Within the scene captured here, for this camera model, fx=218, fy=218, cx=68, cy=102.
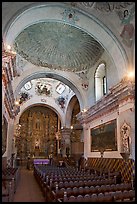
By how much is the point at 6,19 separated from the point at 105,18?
13.2 feet

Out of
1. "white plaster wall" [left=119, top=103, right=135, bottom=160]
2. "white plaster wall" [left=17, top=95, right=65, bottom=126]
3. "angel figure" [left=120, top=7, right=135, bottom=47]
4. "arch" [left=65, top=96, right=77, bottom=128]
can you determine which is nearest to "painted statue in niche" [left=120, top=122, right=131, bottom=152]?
"white plaster wall" [left=119, top=103, right=135, bottom=160]

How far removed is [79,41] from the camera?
44.3 feet

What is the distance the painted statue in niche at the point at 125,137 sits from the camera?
9.16 metres

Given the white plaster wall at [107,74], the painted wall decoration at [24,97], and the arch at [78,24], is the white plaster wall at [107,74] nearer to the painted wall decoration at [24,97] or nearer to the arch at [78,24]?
the arch at [78,24]

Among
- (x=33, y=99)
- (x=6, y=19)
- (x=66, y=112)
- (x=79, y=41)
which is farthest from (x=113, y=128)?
(x=33, y=99)

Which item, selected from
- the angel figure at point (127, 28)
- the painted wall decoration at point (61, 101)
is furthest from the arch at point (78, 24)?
the painted wall decoration at point (61, 101)

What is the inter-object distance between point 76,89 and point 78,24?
277 inches

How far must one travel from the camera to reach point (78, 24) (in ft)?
31.6

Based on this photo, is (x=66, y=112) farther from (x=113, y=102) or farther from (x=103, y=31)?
(x=103, y=31)

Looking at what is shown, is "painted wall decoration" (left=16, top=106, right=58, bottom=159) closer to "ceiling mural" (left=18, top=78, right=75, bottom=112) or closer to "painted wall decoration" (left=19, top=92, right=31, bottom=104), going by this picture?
"ceiling mural" (left=18, top=78, right=75, bottom=112)

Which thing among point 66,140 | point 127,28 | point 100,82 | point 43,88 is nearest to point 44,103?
point 43,88

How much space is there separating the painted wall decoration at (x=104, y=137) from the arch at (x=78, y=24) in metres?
3.03

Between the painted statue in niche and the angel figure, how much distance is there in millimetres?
3527

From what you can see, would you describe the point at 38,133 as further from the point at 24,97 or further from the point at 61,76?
the point at 61,76
